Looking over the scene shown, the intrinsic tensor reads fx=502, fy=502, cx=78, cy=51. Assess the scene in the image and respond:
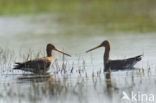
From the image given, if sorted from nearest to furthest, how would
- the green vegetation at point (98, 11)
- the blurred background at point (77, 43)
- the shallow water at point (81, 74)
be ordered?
the shallow water at point (81, 74)
the blurred background at point (77, 43)
the green vegetation at point (98, 11)

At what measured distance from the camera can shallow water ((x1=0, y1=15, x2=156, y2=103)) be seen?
11000mm

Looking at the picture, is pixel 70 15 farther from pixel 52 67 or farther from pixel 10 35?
pixel 52 67

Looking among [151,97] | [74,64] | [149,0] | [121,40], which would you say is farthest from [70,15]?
[151,97]

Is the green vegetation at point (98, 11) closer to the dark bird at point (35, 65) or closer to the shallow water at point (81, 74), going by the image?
the shallow water at point (81, 74)

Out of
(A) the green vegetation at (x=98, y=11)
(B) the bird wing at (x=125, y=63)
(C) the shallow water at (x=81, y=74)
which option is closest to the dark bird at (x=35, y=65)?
(C) the shallow water at (x=81, y=74)

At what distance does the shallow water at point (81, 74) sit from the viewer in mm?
11000

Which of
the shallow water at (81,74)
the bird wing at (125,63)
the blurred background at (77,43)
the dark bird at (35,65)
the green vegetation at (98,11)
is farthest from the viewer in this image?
the green vegetation at (98,11)

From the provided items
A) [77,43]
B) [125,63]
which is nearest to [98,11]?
[77,43]

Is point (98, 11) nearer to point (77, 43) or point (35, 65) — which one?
point (77, 43)

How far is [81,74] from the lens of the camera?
45.0ft

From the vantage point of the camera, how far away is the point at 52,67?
15391 millimetres

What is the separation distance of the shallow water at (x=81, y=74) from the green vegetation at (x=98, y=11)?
3.81 meters

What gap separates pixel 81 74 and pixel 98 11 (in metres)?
25.6

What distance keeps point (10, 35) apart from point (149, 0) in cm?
1842
